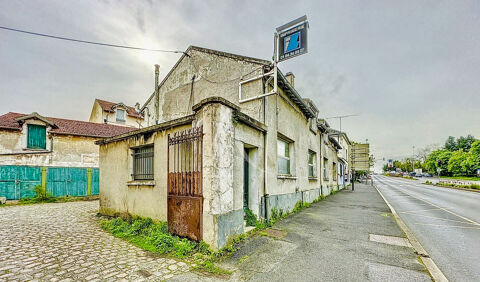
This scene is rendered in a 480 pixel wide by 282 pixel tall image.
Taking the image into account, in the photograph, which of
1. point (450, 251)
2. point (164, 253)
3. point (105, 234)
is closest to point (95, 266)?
point (164, 253)

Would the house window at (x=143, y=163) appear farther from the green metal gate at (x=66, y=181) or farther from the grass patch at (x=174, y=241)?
the green metal gate at (x=66, y=181)

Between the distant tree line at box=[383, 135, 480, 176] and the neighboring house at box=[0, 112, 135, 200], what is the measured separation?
43379mm

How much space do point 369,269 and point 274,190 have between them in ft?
12.6

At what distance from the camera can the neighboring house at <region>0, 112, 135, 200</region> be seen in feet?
43.2

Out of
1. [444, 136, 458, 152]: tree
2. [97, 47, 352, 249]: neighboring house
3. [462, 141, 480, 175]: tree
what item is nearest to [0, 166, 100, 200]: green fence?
[97, 47, 352, 249]: neighboring house

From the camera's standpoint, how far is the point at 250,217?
20.7ft

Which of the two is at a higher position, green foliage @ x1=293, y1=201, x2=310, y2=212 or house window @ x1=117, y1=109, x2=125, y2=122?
house window @ x1=117, y1=109, x2=125, y2=122

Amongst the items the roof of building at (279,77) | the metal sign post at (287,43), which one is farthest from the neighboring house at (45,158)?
the metal sign post at (287,43)

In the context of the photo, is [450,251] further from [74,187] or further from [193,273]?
[74,187]

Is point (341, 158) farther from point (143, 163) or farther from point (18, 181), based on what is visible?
point (18, 181)

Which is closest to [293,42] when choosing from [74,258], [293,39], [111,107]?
[293,39]

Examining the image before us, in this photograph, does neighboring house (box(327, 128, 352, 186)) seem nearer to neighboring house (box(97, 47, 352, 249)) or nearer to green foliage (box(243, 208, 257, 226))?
neighboring house (box(97, 47, 352, 249))

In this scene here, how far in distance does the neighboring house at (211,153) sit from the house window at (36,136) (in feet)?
30.1

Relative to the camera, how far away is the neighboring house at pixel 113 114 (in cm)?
2375
